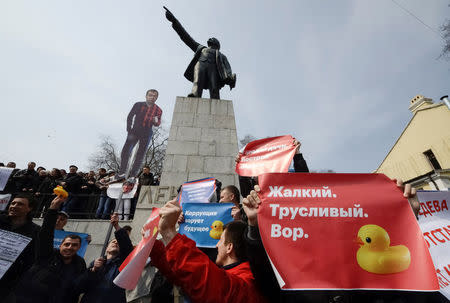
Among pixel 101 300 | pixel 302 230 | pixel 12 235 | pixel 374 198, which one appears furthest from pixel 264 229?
pixel 12 235

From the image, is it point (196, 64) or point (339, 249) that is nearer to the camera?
point (339, 249)

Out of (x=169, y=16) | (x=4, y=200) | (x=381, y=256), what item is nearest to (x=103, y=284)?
(x=381, y=256)

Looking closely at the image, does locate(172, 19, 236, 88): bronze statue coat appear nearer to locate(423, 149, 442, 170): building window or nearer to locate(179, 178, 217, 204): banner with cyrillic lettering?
locate(179, 178, 217, 204): banner with cyrillic lettering

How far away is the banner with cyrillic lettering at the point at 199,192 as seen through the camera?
13.2 feet

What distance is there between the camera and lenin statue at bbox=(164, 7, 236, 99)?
26.7ft

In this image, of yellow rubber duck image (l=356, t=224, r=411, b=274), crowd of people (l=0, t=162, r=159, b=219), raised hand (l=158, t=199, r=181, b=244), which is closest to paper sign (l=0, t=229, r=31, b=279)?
raised hand (l=158, t=199, r=181, b=244)

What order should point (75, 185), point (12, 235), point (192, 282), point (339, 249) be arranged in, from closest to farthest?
1. point (192, 282)
2. point (339, 249)
3. point (12, 235)
4. point (75, 185)

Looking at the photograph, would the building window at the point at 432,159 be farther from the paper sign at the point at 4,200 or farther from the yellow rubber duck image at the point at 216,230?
the paper sign at the point at 4,200

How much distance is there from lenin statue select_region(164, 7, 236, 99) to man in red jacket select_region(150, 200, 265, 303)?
6631 millimetres

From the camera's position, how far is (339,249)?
1.57 m

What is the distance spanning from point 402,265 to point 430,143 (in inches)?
1102

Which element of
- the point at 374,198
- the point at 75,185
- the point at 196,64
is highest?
the point at 196,64

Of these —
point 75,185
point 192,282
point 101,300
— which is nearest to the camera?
point 192,282

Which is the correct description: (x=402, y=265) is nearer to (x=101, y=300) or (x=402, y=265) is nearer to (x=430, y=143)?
(x=101, y=300)
